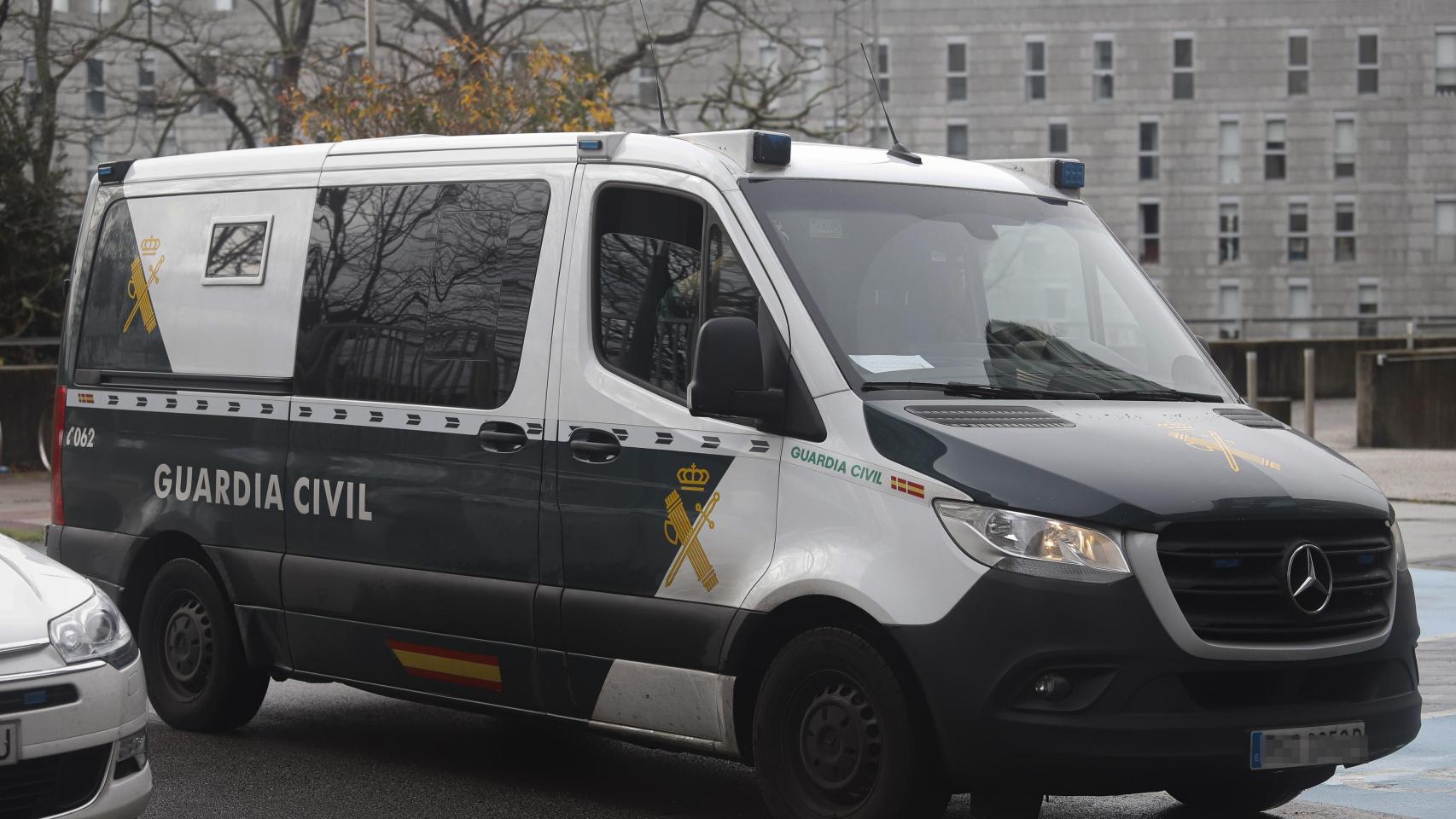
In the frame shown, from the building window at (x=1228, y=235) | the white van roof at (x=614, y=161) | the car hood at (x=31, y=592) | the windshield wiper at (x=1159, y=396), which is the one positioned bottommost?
the car hood at (x=31, y=592)

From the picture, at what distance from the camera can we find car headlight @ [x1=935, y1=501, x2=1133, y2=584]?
17.7 feet

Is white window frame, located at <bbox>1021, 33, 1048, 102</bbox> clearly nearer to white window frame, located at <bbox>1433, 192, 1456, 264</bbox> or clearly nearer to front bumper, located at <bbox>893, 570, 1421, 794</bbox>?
white window frame, located at <bbox>1433, 192, 1456, 264</bbox>

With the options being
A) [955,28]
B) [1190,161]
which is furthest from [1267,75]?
[955,28]

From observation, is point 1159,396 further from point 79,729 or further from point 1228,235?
point 1228,235

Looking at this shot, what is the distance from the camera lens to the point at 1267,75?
59906 mm

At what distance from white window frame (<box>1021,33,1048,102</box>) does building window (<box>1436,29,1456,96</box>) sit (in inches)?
464

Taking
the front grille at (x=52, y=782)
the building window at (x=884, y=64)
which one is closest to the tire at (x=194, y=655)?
the front grille at (x=52, y=782)

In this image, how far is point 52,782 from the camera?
5.43m

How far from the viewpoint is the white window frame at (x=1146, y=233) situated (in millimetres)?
60031

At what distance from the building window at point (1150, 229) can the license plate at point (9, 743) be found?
56.9m

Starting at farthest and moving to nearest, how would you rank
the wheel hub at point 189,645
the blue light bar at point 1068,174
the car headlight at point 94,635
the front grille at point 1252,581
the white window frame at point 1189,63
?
the white window frame at point 1189,63
the wheel hub at point 189,645
the blue light bar at point 1068,174
the car headlight at point 94,635
the front grille at point 1252,581

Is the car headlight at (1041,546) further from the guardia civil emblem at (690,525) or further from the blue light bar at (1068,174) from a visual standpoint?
the blue light bar at (1068,174)

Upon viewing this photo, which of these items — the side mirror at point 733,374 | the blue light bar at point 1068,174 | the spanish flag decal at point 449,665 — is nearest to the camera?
the side mirror at point 733,374

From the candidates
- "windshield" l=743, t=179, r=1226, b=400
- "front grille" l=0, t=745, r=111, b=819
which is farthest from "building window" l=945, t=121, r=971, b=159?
"front grille" l=0, t=745, r=111, b=819
